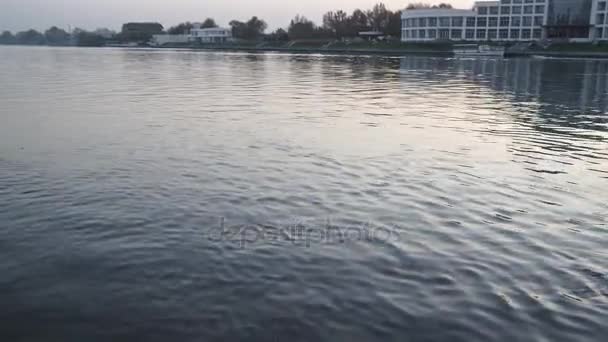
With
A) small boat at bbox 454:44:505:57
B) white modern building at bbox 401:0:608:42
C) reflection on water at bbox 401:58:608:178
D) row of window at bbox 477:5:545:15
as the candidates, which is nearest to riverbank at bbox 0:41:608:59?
small boat at bbox 454:44:505:57

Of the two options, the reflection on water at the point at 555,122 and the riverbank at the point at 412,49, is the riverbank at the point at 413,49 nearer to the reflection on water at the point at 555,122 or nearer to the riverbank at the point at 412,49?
the riverbank at the point at 412,49

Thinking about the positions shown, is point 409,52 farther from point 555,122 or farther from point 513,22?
point 555,122

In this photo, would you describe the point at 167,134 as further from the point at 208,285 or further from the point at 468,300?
the point at 468,300

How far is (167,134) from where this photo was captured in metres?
19.7

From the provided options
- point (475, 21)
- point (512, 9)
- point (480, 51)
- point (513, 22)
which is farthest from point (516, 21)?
point (480, 51)

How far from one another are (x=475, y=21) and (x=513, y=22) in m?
11.2

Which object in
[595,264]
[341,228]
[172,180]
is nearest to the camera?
[595,264]

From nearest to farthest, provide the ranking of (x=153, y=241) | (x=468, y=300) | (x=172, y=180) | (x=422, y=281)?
(x=468, y=300), (x=422, y=281), (x=153, y=241), (x=172, y=180)

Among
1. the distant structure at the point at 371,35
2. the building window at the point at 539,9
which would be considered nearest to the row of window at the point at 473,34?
the building window at the point at 539,9

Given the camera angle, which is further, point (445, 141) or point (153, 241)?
point (445, 141)

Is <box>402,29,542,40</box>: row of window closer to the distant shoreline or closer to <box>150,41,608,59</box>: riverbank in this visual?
<box>150,41,608,59</box>: riverbank

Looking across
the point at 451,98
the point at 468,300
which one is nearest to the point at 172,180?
the point at 468,300

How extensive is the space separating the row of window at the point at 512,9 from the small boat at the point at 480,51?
31.1m

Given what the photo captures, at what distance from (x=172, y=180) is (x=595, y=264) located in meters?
9.14
